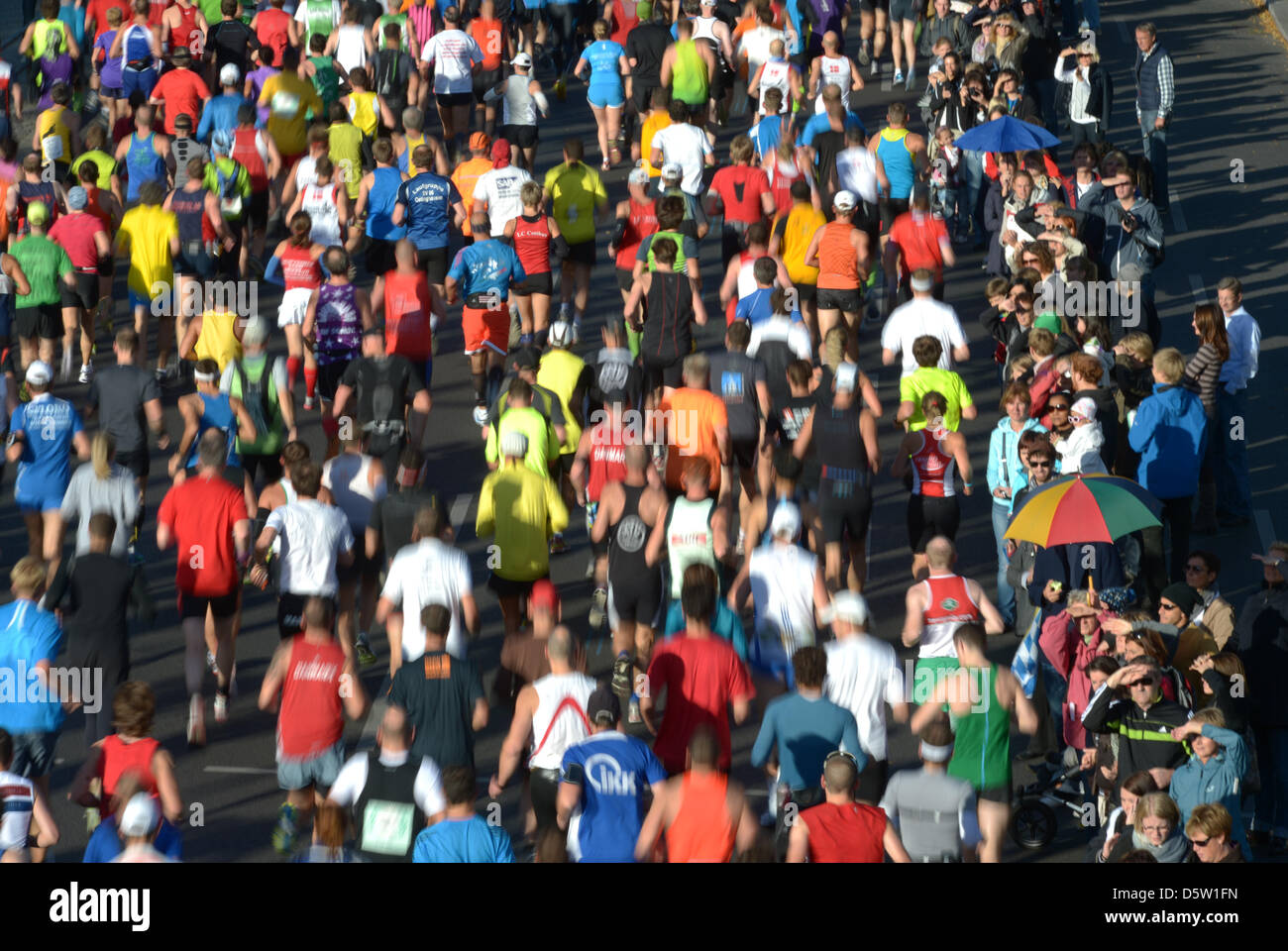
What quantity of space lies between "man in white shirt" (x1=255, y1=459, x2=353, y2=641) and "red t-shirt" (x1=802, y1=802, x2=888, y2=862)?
4.14m

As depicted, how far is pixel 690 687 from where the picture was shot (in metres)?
11.2

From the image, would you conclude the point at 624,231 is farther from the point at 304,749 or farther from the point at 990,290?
the point at 304,749

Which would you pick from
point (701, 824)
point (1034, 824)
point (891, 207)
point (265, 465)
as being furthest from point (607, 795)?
point (891, 207)

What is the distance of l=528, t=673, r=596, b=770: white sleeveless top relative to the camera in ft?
35.8

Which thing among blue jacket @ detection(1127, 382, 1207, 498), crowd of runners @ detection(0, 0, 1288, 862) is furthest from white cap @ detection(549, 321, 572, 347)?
blue jacket @ detection(1127, 382, 1207, 498)

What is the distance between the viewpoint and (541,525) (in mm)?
13047

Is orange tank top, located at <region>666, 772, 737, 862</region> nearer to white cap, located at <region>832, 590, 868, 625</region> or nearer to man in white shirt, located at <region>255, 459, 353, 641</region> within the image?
white cap, located at <region>832, 590, 868, 625</region>

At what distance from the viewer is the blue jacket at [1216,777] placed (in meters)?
10.6

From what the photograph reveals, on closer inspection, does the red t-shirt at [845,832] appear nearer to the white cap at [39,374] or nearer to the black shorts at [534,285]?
the white cap at [39,374]

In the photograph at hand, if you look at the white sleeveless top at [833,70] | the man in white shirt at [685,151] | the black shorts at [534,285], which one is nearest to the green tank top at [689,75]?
the white sleeveless top at [833,70]

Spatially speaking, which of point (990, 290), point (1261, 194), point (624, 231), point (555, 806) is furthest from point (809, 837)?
point (1261, 194)

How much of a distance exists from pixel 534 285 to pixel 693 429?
12.7 feet

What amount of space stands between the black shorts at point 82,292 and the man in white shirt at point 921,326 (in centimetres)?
667
